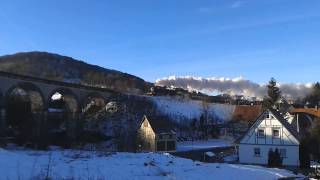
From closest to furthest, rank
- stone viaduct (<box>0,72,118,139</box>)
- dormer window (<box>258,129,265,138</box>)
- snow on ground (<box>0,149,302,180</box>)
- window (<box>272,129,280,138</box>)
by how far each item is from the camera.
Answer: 1. snow on ground (<box>0,149,302,180</box>)
2. window (<box>272,129,280,138</box>)
3. dormer window (<box>258,129,265,138</box>)
4. stone viaduct (<box>0,72,118,139</box>)

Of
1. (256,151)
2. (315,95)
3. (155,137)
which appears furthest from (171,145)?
(315,95)

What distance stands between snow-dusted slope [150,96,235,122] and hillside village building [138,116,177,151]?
32.1 meters

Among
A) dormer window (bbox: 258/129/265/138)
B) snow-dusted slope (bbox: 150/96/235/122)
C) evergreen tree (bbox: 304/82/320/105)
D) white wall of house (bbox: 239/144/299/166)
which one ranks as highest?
evergreen tree (bbox: 304/82/320/105)

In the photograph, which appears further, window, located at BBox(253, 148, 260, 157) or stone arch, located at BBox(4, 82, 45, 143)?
stone arch, located at BBox(4, 82, 45, 143)

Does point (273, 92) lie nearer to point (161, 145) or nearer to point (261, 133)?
point (161, 145)

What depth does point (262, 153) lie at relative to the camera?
1864 inches

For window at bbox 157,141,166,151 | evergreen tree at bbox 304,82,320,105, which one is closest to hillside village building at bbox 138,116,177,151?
window at bbox 157,141,166,151

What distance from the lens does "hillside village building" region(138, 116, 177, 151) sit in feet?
210

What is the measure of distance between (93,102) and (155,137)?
139ft

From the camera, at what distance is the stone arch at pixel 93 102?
3765 inches

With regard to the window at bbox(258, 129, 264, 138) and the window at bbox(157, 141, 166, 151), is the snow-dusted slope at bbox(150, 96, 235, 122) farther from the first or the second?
the window at bbox(258, 129, 264, 138)

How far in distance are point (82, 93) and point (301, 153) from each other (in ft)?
187

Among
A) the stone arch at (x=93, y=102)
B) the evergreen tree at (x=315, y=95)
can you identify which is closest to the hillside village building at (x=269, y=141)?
the stone arch at (x=93, y=102)

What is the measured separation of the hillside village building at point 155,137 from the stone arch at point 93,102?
30.4 metres
